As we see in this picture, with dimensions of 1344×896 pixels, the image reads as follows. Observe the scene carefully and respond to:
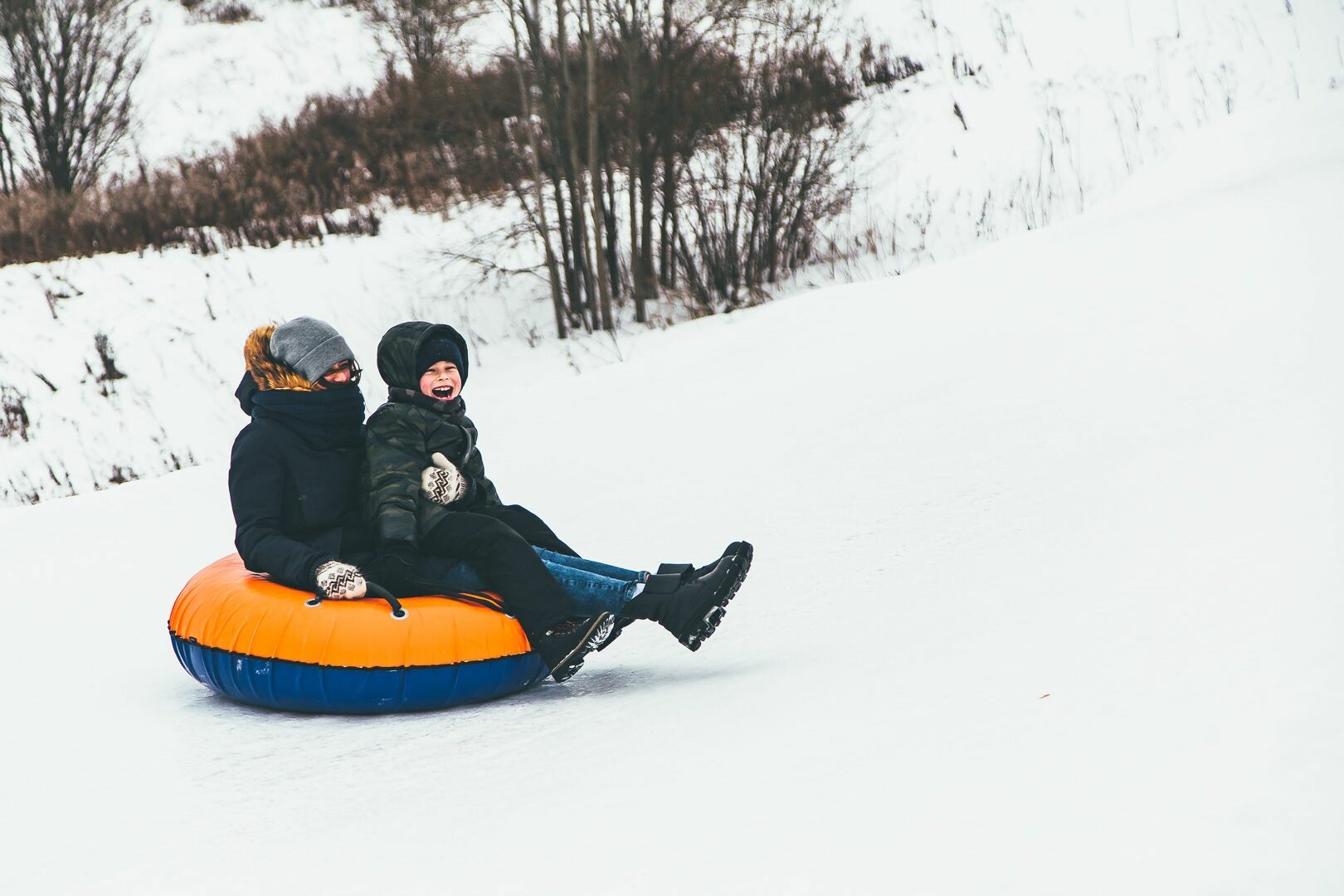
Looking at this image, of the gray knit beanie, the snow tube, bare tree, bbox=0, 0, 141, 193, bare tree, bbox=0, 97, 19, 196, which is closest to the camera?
the snow tube

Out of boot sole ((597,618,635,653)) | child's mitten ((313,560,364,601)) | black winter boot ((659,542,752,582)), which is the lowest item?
boot sole ((597,618,635,653))

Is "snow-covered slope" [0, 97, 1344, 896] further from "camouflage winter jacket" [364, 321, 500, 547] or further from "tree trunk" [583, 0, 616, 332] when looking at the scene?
"tree trunk" [583, 0, 616, 332]

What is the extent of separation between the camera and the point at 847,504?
4.83 m

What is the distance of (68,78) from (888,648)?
1676cm

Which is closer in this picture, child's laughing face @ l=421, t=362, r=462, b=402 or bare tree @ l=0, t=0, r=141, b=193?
child's laughing face @ l=421, t=362, r=462, b=402

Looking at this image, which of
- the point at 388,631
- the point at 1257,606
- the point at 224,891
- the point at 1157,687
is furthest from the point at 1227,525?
the point at 224,891

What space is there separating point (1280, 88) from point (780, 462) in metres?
Answer: 10.5

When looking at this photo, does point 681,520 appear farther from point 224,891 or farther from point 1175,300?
point 224,891

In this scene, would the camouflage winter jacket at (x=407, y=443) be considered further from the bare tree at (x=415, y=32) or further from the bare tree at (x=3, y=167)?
the bare tree at (x=3, y=167)

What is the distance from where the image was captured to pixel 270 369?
360cm

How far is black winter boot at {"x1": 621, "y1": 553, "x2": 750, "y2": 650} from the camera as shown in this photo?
11.0 feet

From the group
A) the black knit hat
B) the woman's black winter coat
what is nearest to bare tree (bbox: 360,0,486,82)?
the black knit hat

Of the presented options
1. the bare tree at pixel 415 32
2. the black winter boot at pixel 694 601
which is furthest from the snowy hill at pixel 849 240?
the black winter boot at pixel 694 601

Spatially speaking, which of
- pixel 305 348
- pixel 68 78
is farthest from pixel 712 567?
pixel 68 78
